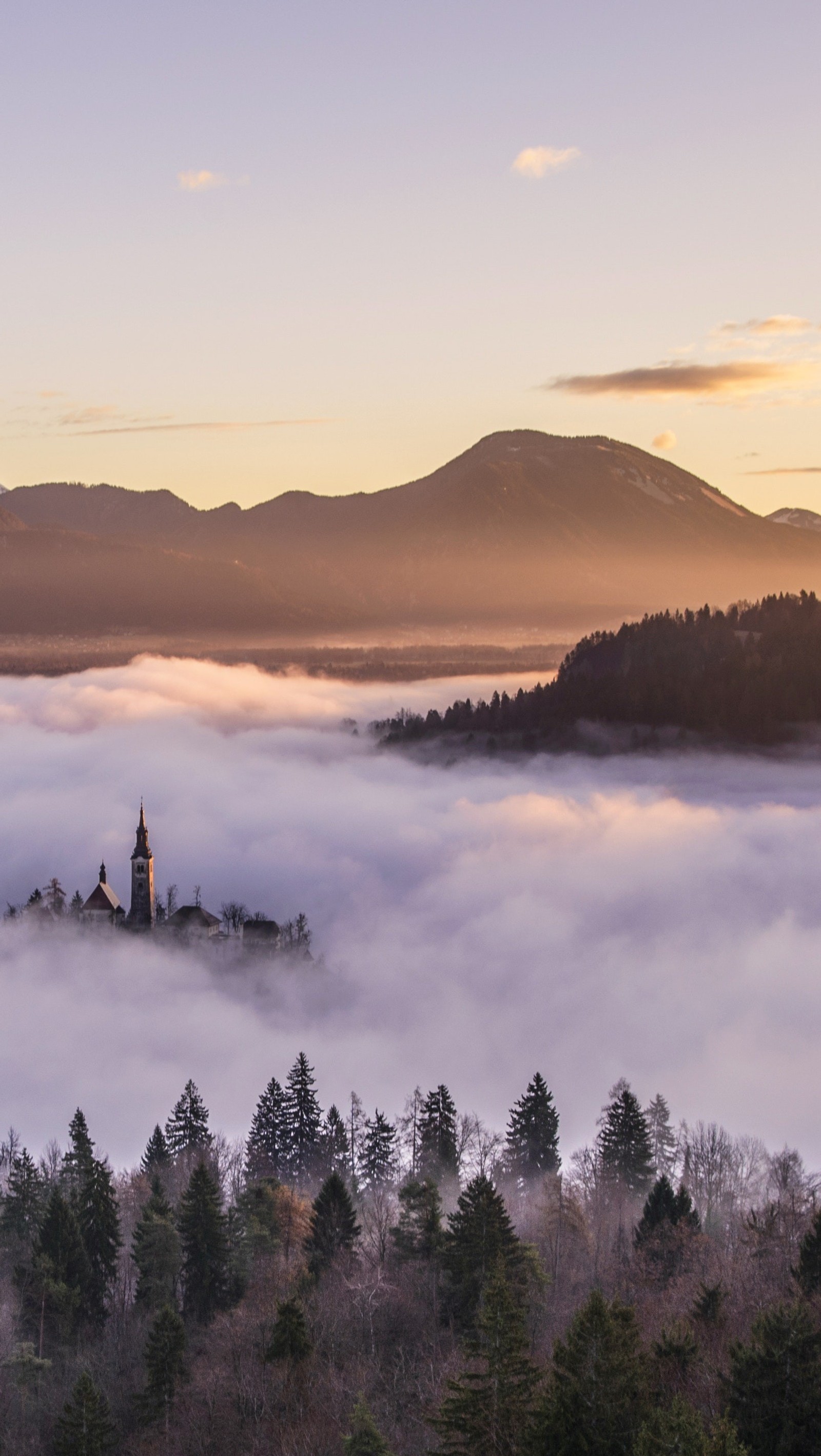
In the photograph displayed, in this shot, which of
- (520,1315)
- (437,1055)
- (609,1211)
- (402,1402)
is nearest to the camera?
(520,1315)

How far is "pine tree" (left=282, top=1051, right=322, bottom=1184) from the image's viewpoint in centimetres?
8156

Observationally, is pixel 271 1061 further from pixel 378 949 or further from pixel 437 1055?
pixel 378 949

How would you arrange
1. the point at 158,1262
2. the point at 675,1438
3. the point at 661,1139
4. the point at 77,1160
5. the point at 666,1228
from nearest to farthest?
the point at 675,1438
the point at 666,1228
the point at 158,1262
the point at 77,1160
the point at 661,1139

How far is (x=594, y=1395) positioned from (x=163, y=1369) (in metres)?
24.4

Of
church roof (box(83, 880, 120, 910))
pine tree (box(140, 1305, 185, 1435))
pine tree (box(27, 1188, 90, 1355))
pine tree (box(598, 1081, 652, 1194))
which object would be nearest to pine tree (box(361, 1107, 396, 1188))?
pine tree (box(598, 1081, 652, 1194))

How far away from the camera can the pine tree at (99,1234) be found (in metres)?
59.6

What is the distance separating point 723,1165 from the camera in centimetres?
8069

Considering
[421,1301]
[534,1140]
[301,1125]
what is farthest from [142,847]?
[421,1301]

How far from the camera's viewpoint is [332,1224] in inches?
2217

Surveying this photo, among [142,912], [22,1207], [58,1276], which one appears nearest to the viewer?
[58,1276]

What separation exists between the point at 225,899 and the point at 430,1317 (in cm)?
15096

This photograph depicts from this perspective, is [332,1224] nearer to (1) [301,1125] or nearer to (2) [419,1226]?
(2) [419,1226]

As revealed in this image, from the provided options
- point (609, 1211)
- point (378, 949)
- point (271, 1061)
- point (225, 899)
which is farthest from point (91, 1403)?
point (225, 899)

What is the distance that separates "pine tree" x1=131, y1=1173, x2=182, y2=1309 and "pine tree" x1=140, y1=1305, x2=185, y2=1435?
8.17 meters
